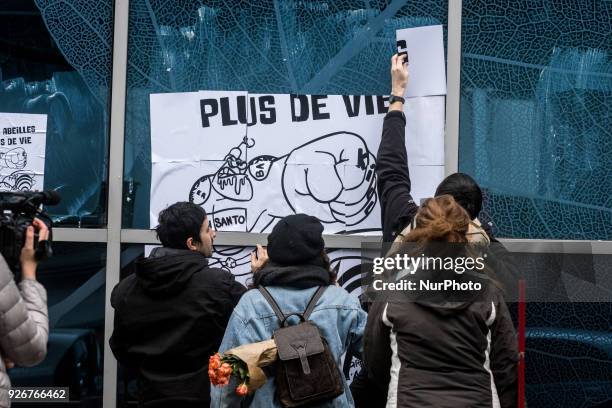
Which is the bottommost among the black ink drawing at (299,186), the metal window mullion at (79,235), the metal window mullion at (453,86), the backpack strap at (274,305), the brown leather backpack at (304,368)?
the brown leather backpack at (304,368)

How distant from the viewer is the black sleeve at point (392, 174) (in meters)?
4.83

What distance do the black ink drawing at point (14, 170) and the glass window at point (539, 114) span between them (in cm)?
228

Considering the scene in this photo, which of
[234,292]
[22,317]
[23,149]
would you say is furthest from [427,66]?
[22,317]

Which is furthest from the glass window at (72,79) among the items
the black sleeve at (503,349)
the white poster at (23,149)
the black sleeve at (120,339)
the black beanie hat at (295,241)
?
the black sleeve at (503,349)

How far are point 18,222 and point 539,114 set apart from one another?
287cm

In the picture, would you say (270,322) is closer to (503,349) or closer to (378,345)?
(378,345)

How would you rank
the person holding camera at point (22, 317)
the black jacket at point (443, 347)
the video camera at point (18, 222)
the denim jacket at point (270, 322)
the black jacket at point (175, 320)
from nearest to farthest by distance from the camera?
the person holding camera at point (22, 317)
the video camera at point (18, 222)
the black jacket at point (443, 347)
the denim jacket at point (270, 322)
the black jacket at point (175, 320)

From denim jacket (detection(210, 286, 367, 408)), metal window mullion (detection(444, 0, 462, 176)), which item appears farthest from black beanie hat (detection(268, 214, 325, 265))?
metal window mullion (detection(444, 0, 462, 176))

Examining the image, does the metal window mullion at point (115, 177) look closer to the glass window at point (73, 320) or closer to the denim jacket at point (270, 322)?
the glass window at point (73, 320)

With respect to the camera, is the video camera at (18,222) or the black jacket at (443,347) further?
the black jacket at (443,347)

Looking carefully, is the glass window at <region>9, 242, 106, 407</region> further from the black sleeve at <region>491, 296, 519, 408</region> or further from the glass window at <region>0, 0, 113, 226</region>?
the black sleeve at <region>491, 296, 519, 408</region>

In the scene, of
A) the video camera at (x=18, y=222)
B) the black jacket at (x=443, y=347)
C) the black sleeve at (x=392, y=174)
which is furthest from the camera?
the black sleeve at (x=392, y=174)

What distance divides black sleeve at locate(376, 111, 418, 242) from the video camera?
5.47 feet

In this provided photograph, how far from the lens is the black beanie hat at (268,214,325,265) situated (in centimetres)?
423
